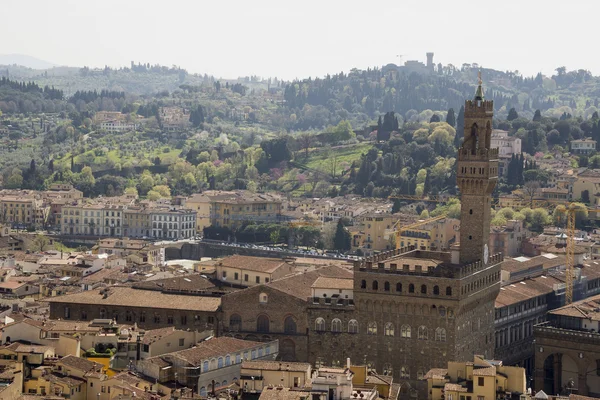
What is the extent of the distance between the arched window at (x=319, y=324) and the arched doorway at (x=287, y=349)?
44.5 inches

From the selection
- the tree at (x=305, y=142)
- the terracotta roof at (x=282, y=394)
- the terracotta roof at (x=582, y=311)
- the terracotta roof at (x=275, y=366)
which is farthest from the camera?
the tree at (x=305, y=142)

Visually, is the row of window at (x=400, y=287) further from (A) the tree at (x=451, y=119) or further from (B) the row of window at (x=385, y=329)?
(A) the tree at (x=451, y=119)

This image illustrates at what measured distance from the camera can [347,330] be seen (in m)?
56.4

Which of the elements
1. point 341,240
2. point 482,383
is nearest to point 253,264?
point 482,383

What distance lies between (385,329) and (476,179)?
699 cm

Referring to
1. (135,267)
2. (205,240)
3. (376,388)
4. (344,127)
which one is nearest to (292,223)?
(205,240)

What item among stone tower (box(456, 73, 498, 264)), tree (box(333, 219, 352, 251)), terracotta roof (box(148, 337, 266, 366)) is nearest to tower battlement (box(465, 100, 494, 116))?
stone tower (box(456, 73, 498, 264))

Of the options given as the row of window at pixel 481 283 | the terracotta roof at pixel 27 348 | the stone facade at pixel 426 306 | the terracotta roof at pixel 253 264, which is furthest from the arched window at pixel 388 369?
the terracotta roof at pixel 27 348

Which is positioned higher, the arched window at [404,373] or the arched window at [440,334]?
the arched window at [440,334]

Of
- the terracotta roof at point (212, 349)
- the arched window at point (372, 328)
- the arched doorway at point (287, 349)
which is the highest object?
the arched window at point (372, 328)

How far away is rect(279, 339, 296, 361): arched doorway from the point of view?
56625 mm

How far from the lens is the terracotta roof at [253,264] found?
62.9m

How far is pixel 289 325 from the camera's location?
57.2 meters

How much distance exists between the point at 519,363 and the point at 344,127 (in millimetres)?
104689
